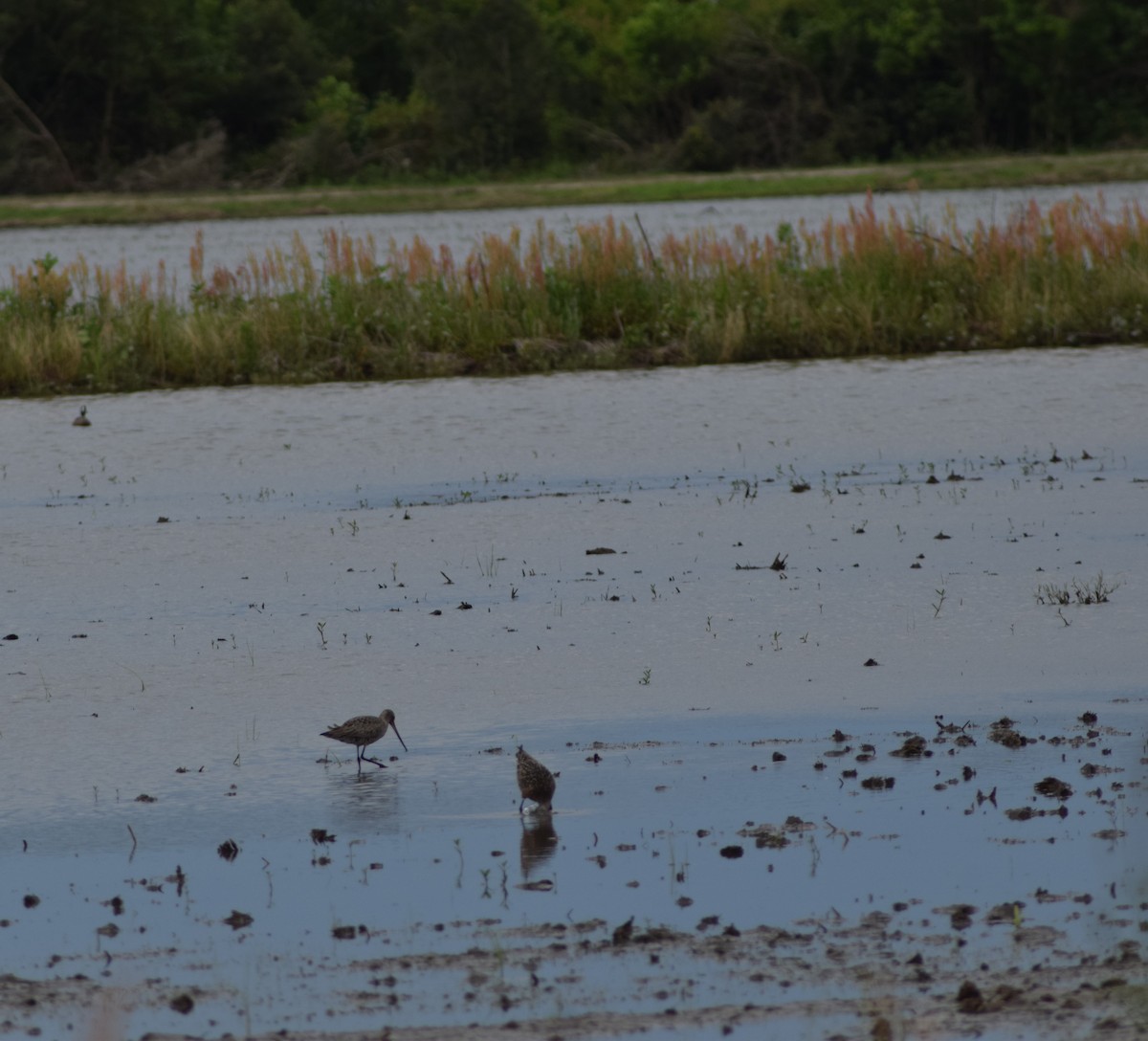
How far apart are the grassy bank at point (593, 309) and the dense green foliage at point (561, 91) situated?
39867 mm

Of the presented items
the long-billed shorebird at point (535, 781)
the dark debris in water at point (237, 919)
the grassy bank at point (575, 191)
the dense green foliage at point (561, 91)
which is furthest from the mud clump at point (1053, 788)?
the dense green foliage at point (561, 91)

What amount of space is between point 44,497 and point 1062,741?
8494 mm

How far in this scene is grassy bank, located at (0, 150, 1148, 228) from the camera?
51.6 meters

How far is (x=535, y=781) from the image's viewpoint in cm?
597

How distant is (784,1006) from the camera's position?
4363 mm

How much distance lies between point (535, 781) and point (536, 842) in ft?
0.75

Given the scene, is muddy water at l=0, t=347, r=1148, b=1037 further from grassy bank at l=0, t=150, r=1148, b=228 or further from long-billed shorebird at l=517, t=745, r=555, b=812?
grassy bank at l=0, t=150, r=1148, b=228

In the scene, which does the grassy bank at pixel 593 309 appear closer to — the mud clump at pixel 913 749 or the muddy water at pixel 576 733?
the muddy water at pixel 576 733

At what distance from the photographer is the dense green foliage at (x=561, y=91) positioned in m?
59.5

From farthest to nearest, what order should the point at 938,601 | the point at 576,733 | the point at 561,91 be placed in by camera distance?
1. the point at 561,91
2. the point at 938,601
3. the point at 576,733

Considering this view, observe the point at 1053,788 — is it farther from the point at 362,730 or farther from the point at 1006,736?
the point at 362,730

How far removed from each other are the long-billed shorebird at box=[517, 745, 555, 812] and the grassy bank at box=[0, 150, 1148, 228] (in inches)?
1814

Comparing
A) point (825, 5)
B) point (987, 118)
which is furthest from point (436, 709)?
point (825, 5)

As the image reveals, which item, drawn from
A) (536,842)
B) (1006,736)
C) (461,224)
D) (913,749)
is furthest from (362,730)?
(461,224)
